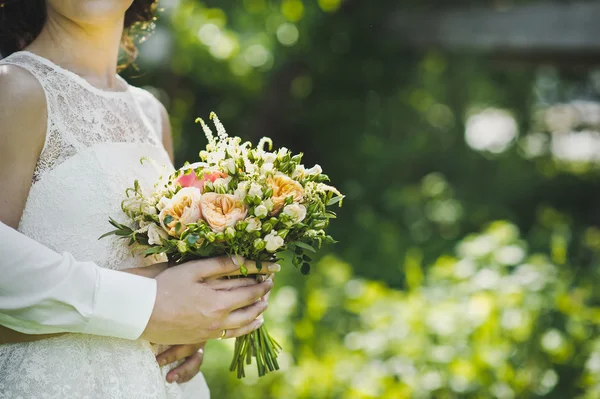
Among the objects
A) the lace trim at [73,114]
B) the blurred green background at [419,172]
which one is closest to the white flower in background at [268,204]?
the lace trim at [73,114]

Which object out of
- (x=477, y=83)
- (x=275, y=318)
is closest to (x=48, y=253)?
(x=275, y=318)

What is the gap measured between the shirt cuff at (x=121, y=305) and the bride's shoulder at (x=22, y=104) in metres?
0.37

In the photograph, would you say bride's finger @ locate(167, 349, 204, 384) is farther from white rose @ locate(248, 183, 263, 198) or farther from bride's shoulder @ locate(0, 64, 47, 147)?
bride's shoulder @ locate(0, 64, 47, 147)

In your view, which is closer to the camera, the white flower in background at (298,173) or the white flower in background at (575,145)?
the white flower in background at (298,173)

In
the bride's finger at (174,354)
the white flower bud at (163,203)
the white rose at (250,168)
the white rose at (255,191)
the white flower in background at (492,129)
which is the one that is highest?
the white rose at (250,168)

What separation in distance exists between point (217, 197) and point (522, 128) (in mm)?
9002

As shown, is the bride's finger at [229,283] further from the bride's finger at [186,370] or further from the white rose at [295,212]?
the bride's finger at [186,370]

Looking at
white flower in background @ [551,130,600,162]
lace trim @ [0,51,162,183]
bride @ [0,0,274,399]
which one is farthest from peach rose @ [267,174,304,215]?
white flower in background @ [551,130,600,162]

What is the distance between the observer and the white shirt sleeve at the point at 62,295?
1.51 m

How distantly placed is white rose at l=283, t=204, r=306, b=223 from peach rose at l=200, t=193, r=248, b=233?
100mm

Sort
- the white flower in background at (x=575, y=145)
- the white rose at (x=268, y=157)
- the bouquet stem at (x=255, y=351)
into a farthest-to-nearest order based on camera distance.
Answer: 1. the white flower in background at (x=575, y=145)
2. the bouquet stem at (x=255, y=351)
3. the white rose at (x=268, y=157)

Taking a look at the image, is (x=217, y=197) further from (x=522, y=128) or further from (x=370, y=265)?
(x=522, y=128)

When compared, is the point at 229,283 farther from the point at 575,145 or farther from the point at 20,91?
the point at 575,145

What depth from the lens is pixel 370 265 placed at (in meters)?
5.32
